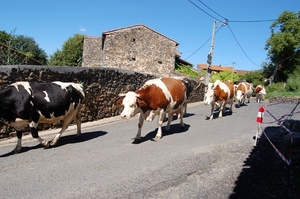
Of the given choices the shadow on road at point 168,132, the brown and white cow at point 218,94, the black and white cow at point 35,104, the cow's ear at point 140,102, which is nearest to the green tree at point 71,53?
the brown and white cow at point 218,94

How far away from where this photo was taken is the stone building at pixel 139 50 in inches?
1108

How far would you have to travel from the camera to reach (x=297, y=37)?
3581cm

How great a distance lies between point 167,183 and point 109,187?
100cm

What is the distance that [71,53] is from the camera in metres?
49.1

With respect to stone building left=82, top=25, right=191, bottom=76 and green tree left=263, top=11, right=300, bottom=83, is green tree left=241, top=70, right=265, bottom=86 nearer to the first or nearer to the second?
green tree left=263, top=11, right=300, bottom=83

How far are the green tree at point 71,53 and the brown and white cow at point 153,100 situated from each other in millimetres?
40290

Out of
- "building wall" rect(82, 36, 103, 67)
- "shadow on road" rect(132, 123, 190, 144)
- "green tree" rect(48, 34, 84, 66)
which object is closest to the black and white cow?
"shadow on road" rect(132, 123, 190, 144)

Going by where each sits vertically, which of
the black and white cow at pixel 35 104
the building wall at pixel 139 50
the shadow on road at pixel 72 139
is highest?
the building wall at pixel 139 50

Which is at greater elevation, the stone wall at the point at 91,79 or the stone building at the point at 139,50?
the stone building at the point at 139,50

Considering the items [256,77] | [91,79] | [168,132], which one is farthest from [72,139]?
[256,77]

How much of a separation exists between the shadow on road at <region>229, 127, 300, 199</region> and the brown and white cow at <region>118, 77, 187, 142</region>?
2666 millimetres

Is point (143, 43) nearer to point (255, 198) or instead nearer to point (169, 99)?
point (169, 99)

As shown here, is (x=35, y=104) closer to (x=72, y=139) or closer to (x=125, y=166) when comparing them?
(x=72, y=139)

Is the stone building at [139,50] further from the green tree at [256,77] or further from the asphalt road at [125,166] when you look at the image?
the asphalt road at [125,166]
